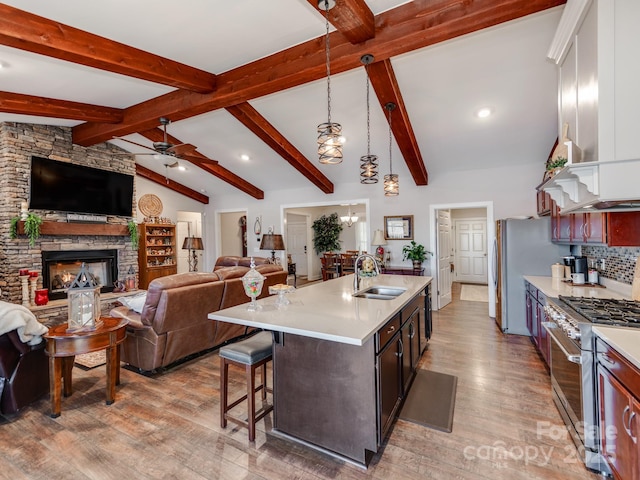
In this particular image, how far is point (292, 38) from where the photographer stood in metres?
3.16

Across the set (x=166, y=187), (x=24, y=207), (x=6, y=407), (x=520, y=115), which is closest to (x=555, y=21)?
(x=520, y=115)

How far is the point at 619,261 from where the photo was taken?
3098mm

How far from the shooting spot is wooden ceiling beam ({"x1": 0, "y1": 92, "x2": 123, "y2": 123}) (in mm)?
3910

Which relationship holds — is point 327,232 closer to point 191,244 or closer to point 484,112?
point 191,244

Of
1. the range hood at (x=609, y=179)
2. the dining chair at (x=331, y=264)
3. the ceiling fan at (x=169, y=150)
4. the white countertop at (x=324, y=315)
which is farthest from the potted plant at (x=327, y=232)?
the range hood at (x=609, y=179)

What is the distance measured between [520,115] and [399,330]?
3452 mm

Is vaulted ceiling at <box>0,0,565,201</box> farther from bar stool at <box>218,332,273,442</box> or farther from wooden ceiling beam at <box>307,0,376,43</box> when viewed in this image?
bar stool at <box>218,332,273,442</box>

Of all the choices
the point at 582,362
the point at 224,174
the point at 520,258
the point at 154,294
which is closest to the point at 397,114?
the point at 520,258

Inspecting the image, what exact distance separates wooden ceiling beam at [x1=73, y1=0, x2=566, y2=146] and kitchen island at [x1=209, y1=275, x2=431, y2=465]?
7.58 feet

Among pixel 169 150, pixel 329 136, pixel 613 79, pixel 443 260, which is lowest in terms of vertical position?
pixel 443 260

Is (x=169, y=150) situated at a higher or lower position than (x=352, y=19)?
lower

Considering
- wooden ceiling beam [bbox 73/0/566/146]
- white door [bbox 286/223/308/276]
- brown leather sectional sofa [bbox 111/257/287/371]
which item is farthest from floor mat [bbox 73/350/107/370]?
white door [bbox 286/223/308/276]

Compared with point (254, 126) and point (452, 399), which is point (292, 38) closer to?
point (254, 126)

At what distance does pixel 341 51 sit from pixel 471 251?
7.70 m
